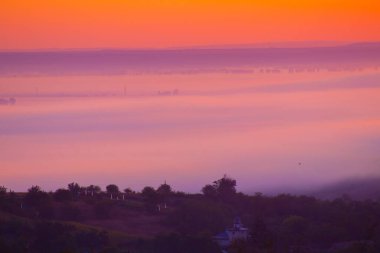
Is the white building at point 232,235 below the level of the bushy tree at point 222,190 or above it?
below

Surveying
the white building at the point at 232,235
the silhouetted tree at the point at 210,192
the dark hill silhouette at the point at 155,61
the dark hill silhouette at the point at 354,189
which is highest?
the dark hill silhouette at the point at 155,61

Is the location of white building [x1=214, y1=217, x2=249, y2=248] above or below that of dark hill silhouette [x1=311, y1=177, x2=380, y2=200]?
below

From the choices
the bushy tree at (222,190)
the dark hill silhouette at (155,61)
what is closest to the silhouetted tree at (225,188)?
the bushy tree at (222,190)

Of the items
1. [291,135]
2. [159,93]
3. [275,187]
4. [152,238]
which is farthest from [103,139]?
[159,93]

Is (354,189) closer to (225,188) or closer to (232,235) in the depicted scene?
(225,188)

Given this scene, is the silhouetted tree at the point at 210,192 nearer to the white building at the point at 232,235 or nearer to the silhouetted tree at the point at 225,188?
the silhouetted tree at the point at 225,188

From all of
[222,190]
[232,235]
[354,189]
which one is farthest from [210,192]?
[354,189]

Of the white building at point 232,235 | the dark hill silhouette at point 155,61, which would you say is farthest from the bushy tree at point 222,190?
the dark hill silhouette at point 155,61

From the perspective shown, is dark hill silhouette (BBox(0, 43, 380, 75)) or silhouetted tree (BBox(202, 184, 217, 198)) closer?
silhouetted tree (BBox(202, 184, 217, 198))

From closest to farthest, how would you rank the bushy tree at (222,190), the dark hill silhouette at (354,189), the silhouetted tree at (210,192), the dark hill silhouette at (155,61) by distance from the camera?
1. the bushy tree at (222,190)
2. the silhouetted tree at (210,192)
3. the dark hill silhouette at (354,189)
4. the dark hill silhouette at (155,61)

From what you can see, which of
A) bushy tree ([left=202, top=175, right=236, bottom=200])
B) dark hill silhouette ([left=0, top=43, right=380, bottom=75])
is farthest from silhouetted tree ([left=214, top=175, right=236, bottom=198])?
dark hill silhouette ([left=0, top=43, right=380, bottom=75])

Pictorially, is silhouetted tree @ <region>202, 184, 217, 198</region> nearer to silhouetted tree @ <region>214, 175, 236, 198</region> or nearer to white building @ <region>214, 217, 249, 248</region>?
silhouetted tree @ <region>214, 175, 236, 198</region>

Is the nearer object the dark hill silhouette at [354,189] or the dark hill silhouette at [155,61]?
the dark hill silhouette at [354,189]

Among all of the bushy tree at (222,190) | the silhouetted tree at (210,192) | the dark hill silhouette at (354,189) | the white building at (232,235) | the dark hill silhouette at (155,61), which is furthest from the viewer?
the dark hill silhouette at (155,61)
